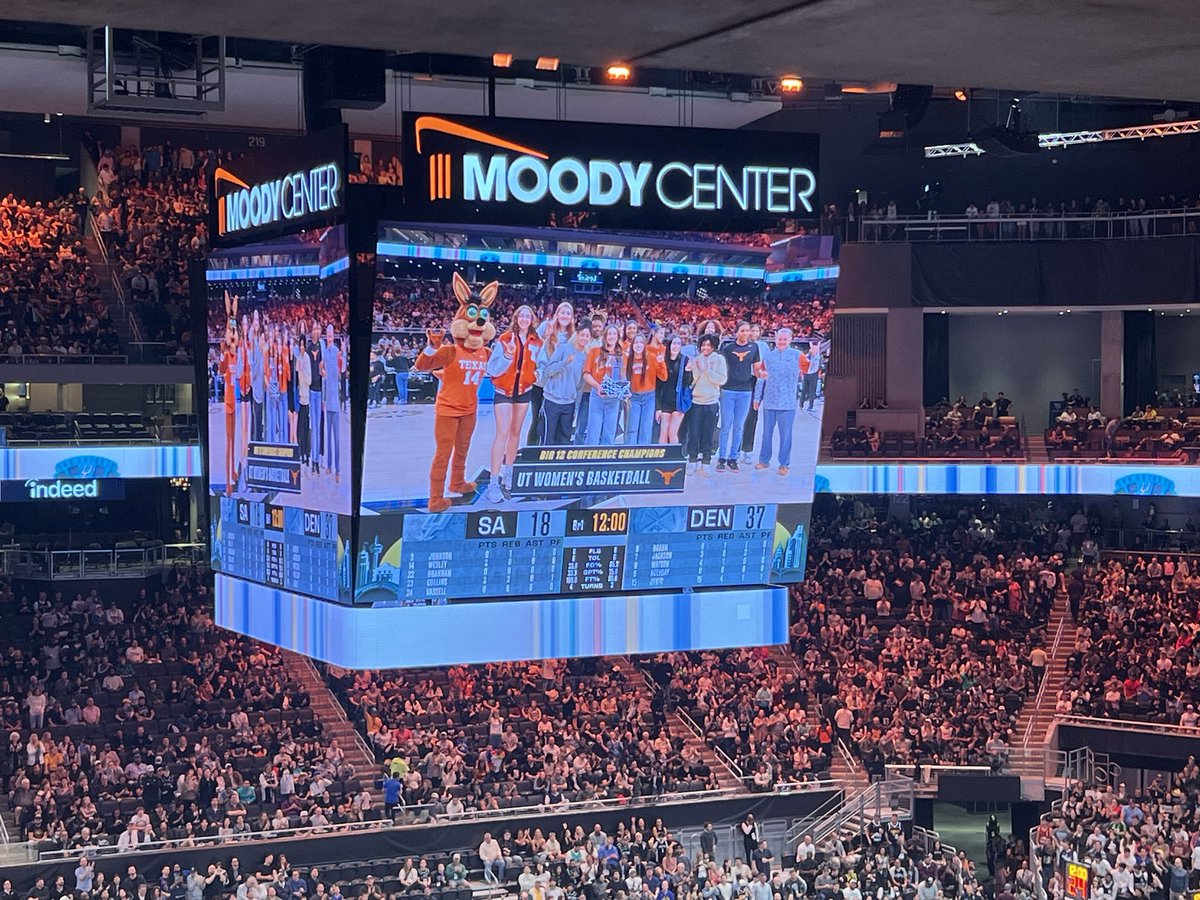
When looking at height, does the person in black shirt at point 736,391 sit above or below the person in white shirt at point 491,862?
above

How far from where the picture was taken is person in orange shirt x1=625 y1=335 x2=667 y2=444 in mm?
18922

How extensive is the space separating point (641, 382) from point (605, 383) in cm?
43

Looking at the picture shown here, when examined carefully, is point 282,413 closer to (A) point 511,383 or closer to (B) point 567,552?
(A) point 511,383

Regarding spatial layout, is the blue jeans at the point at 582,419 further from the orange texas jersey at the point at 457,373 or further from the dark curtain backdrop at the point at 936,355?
the dark curtain backdrop at the point at 936,355

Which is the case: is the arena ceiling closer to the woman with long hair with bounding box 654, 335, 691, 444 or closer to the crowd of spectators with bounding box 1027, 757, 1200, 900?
the woman with long hair with bounding box 654, 335, 691, 444

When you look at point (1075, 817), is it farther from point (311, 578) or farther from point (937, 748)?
point (311, 578)

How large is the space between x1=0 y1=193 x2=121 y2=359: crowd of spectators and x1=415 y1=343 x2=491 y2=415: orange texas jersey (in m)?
11.5

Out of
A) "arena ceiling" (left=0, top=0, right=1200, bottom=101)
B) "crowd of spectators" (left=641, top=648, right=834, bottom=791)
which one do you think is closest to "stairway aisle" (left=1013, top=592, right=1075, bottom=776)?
"crowd of spectators" (left=641, top=648, right=834, bottom=791)

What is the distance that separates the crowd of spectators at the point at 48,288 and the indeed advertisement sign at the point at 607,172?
11.8m

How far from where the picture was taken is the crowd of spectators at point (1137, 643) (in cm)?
2734

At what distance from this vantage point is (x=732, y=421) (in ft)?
64.6

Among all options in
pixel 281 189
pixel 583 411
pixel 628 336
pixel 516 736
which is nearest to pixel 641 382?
pixel 628 336

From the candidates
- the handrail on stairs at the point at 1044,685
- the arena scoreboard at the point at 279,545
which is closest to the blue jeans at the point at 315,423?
the arena scoreboard at the point at 279,545

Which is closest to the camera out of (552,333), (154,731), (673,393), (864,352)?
(552,333)
